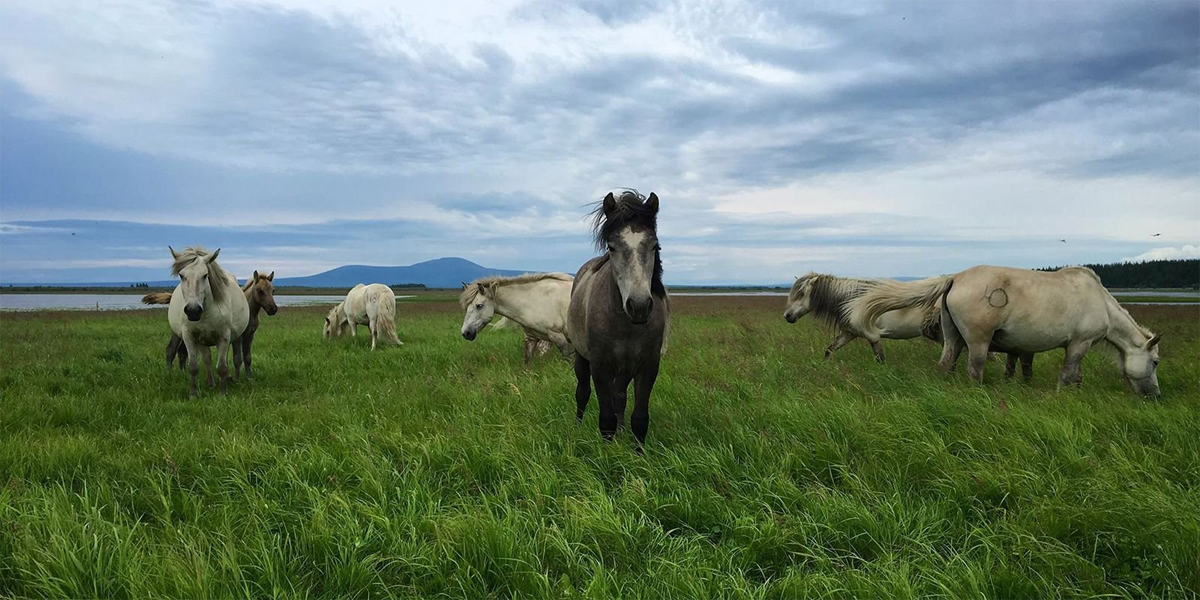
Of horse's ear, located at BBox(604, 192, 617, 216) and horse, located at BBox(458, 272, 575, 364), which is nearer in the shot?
horse's ear, located at BBox(604, 192, 617, 216)

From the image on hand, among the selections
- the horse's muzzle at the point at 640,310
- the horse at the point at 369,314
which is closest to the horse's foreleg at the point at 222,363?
the horse at the point at 369,314

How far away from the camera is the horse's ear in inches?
175

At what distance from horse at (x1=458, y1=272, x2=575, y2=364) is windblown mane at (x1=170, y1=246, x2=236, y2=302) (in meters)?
4.22

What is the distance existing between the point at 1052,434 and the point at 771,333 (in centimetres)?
1120

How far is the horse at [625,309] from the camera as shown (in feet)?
14.0

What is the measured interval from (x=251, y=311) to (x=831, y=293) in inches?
468

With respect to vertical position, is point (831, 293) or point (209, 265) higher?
point (209, 265)

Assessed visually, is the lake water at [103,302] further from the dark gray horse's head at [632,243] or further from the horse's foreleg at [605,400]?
the dark gray horse's head at [632,243]

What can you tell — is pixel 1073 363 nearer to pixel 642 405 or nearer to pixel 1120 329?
pixel 1120 329

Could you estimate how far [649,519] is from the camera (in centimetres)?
352

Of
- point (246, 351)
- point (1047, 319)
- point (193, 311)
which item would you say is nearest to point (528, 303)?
point (246, 351)

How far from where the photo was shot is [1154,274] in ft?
259

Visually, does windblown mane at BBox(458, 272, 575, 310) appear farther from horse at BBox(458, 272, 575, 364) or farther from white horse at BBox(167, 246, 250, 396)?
white horse at BBox(167, 246, 250, 396)

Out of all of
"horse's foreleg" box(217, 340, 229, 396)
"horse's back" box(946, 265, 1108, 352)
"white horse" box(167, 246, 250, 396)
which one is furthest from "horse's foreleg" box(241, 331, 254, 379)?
"horse's back" box(946, 265, 1108, 352)
